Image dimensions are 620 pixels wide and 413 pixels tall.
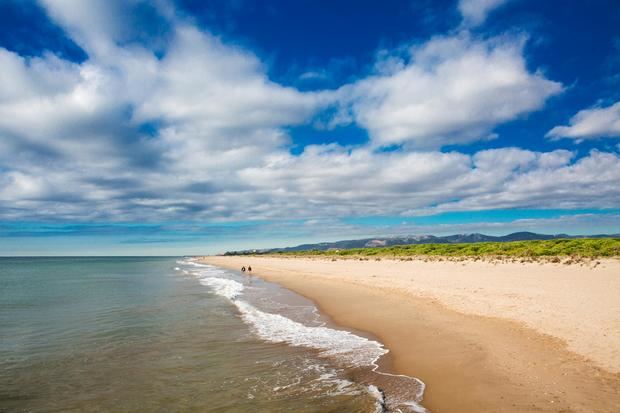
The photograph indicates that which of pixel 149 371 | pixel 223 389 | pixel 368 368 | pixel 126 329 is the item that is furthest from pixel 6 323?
pixel 368 368

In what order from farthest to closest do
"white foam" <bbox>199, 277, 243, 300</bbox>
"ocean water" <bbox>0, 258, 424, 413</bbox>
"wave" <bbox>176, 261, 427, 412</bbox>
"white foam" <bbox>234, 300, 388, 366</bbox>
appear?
"white foam" <bbox>199, 277, 243, 300</bbox> → "white foam" <bbox>234, 300, 388, 366</bbox> → "wave" <bbox>176, 261, 427, 412</bbox> → "ocean water" <bbox>0, 258, 424, 413</bbox>

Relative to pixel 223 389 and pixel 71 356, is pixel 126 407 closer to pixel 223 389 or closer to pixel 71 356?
pixel 223 389

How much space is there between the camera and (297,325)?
16.8 metres

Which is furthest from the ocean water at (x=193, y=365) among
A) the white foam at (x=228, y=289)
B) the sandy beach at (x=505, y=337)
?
the white foam at (x=228, y=289)

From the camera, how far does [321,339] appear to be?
45.9ft

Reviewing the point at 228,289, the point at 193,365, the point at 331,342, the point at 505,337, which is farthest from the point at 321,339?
the point at 228,289

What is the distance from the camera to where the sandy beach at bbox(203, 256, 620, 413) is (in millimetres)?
7562

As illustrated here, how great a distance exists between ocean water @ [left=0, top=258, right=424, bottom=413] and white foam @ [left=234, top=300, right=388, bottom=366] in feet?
0.12

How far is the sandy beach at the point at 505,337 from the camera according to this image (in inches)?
298

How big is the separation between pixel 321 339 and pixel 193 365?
5013 mm

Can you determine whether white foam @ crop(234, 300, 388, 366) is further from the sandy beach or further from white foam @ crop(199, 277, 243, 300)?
white foam @ crop(199, 277, 243, 300)

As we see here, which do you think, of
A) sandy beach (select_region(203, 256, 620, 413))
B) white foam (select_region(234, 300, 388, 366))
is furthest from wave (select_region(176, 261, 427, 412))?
sandy beach (select_region(203, 256, 620, 413))

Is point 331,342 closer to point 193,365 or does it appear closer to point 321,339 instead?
point 321,339

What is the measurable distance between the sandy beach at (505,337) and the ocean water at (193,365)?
3.37 feet
